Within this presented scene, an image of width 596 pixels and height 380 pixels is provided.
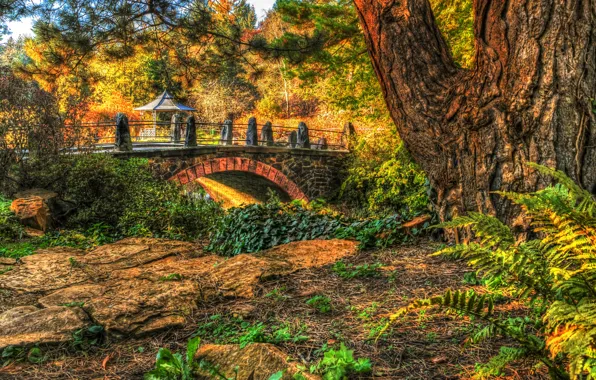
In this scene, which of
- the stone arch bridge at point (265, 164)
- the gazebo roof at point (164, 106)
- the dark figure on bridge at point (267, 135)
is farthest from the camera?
the gazebo roof at point (164, 106)

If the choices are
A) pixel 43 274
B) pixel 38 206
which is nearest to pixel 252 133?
pixel 38 206

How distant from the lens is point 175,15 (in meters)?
7.95

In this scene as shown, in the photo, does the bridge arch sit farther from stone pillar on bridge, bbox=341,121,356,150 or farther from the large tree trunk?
the large tree trunk

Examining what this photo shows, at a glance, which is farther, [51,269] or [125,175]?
[125,175]

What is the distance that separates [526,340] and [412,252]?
2504 millimetres

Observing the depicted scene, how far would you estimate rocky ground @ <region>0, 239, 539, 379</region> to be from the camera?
2.24 m

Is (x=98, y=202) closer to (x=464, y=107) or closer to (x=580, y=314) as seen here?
(x=464, y=107)

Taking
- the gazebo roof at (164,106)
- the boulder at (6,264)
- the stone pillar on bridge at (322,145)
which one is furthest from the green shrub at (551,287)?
the gazebo roof at (164,106)

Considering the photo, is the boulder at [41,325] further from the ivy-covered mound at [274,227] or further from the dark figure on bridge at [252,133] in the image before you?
the dark figure on bridge at [252,133]

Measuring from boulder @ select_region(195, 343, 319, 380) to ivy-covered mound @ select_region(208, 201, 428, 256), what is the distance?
3044 millimetres

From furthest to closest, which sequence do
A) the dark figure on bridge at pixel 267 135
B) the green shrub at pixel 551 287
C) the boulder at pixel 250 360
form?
the dark figure on bridge at pixel 267 135 → the boulder at pixel 250 360 → the green shrub at pixel 551 287

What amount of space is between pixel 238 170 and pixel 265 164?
3.82ft

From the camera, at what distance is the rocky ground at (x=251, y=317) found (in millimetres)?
2244

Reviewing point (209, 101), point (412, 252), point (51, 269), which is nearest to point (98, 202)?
point (51, 269)
